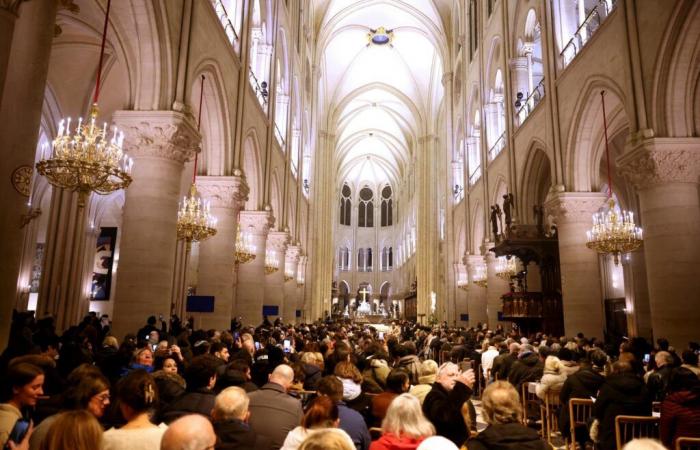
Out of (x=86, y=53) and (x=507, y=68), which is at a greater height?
(x=507, y=68)

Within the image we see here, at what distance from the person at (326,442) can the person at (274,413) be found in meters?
1.68

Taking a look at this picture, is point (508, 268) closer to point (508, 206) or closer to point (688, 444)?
point (508, 206)

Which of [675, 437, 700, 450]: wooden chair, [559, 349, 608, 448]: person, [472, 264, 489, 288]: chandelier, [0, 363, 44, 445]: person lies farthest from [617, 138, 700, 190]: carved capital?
[472, 264, 489, 288]: chandelier

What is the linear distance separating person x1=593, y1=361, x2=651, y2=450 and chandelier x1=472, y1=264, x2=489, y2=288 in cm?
1735

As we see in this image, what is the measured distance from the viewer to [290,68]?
73.5 ft

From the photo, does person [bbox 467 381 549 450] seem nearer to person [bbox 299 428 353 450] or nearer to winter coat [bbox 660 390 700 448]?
person [bbox 299 428 353 450]

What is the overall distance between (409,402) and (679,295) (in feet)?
26.5

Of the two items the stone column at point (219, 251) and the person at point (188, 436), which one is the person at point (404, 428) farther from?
the stone column at point (219, 251)

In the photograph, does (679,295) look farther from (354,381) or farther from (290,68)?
(290,68)

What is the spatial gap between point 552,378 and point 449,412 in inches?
141

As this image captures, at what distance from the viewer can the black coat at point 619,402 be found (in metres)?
4.82

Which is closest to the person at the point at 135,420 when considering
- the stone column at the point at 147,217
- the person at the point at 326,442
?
the person at the point at 326,442

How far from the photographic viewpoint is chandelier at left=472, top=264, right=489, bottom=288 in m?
22.4

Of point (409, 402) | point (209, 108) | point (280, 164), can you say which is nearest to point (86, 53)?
point (209, 108)
